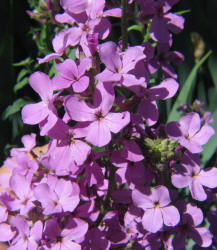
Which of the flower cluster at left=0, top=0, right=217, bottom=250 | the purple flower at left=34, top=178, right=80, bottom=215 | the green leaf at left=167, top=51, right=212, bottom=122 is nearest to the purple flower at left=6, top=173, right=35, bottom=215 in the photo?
the flower cluster at left=0, top=0, right=217, bottom=250

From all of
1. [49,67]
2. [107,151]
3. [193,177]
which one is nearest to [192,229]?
[193,177]

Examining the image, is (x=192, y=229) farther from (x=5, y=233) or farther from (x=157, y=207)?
(x=5, y=233)

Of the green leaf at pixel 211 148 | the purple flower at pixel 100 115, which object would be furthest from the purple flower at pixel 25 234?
the green leaf at pixel 211 148

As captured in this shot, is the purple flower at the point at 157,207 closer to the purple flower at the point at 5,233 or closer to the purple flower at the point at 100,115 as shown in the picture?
the purple flower at the point at 100,115

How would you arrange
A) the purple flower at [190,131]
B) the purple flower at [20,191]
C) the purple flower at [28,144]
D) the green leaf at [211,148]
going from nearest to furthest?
the purple flower at [190,131]
the purple flower at [20,191]
the purple flower at [28,144]
the green leaf at [211,148]

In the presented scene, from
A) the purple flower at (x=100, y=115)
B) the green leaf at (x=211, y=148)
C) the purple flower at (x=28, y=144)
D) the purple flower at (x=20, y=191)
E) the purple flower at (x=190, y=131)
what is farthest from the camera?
the green leaf at (x=211, y=148)

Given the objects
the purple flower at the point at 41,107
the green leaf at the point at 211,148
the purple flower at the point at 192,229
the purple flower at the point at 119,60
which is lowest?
the green leaf at the point at 211,148

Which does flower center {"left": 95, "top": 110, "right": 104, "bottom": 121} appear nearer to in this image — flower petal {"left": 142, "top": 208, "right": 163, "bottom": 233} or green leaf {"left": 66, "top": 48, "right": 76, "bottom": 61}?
flower petal {"left": 142, "top": 208, "right": 163, "bottom": 233}

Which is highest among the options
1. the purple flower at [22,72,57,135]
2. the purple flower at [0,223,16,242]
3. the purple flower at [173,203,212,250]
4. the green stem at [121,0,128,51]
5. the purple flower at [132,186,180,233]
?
the green stem at [121,0,128,51]

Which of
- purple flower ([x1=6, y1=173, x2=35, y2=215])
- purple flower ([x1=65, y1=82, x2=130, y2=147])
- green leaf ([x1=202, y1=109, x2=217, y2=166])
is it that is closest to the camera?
purple flower ([x1=65, y1=82, x2=130, y2=147])
